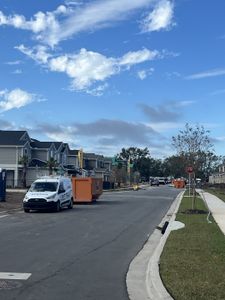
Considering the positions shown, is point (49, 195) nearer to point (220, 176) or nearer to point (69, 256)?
point (69, 256)

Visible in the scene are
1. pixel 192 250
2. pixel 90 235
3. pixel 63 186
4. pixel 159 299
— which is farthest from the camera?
pixel 63 186

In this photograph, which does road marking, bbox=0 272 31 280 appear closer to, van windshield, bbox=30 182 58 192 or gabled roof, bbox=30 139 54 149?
van windshield, bbox=30 182 58 192

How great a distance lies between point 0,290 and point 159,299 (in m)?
2.54

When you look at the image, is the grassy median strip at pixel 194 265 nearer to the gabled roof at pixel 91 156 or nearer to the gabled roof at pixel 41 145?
the gabled roof at pixel 41 145

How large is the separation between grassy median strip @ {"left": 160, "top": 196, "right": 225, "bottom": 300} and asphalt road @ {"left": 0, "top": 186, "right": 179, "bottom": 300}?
85 centimetres

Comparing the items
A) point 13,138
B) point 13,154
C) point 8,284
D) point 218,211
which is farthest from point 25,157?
point 8,284

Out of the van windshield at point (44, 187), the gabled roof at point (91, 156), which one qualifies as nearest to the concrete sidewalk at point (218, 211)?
the van windshield at point (44, 187)

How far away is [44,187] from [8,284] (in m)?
21.0

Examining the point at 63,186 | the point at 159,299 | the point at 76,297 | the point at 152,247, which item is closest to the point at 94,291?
the point at 76,297

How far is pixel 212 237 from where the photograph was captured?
15180mm

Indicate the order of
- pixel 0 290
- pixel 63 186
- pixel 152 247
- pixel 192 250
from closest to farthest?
pixel 0 290 < pixel 192 250 < pixel 152 247 < pixel 63 186

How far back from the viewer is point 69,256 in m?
12.6

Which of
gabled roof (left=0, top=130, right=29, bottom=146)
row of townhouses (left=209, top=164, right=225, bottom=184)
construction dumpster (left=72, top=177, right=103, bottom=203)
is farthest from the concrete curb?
row of townhouses (left=209, top=164, right=225, bottom=184)

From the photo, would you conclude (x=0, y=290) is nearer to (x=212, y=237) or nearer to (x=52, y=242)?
(x=52, y=242)
